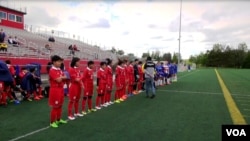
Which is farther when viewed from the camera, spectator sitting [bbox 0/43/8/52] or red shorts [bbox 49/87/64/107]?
spectator sitting [bbox 0/43/8/52]

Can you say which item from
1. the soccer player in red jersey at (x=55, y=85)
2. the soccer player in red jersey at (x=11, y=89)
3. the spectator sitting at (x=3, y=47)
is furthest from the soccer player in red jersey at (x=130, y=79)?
the spectator sitting at (x=3, y=47)

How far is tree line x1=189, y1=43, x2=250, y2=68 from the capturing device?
11303cm

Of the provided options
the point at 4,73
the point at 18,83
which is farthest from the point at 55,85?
the point at 18,83

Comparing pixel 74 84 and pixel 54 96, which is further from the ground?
pixel 74 84

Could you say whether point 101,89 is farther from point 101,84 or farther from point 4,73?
point 4,73

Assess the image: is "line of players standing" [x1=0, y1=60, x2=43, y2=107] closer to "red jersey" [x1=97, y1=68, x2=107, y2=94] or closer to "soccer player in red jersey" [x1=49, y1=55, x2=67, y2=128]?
"red jersey" [x1=97, y1=68, x2=107, y2=94]

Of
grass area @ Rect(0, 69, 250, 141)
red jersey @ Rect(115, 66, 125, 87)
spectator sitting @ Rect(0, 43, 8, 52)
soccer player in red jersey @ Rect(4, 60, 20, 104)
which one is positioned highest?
spectator sitting @ Rect(0, 43, 8, 52)

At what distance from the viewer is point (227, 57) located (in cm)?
11631

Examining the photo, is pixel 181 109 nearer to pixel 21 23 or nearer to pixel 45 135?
pixel 45 135

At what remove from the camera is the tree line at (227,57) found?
11303 centimetres

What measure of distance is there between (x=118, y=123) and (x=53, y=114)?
198cm

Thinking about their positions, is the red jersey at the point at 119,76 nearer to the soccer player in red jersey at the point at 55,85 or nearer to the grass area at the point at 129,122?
the grass area at the point at 129,122

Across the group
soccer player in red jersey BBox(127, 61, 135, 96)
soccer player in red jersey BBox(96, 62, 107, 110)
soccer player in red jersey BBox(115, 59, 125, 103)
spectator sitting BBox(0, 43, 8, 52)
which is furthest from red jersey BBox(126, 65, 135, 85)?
spectator sitting BBox(0, 43, 8, 52)

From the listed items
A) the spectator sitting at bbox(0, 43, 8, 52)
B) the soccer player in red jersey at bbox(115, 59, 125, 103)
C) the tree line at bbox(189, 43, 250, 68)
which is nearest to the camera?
the soccer player in red jersey at bbox(115, 59, 125, 103)
